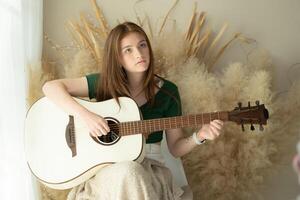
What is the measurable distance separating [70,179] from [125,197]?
0.24m

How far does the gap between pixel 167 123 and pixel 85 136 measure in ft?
1.02

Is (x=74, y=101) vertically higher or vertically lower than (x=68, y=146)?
higher

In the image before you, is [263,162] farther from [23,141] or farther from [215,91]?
[23,141]

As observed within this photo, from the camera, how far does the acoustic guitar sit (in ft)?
4.28

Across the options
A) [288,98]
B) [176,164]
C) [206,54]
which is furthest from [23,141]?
[288,98]

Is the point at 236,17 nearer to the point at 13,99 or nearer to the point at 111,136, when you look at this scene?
the point at 111,136

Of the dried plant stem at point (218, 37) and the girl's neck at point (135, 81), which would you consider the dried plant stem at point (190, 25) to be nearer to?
the dried plant stem at point (218, 37)

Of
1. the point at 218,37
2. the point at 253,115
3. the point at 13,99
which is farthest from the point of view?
the point at 218,37

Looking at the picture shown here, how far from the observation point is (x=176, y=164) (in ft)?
5.28

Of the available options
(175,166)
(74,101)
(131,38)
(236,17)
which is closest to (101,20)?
(131,38)

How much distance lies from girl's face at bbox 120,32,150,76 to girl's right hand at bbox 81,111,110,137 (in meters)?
0.24

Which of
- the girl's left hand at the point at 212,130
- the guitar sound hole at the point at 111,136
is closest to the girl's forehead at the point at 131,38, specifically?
the guitar sound hole at the point at 111,136

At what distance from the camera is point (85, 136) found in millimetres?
1377

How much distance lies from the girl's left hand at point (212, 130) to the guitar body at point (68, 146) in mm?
226
